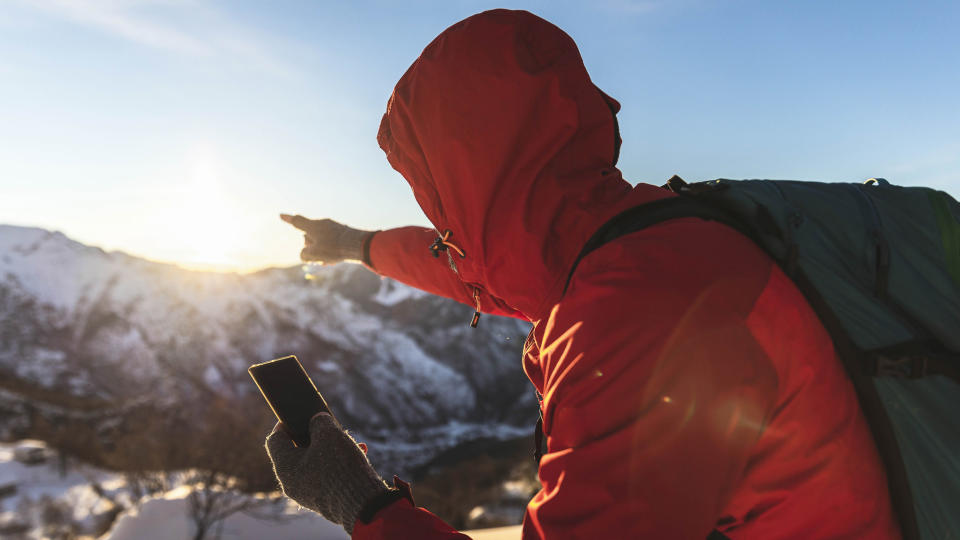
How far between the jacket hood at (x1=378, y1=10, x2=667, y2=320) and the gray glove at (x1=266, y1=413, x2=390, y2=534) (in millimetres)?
537

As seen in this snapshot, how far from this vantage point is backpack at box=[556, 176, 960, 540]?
81 cm

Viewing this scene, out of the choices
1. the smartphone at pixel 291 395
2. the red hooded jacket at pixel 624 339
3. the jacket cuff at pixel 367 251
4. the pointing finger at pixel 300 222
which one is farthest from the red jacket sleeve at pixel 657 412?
the pointing finger at pixel 300 222

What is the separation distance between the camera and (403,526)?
94 centimetres

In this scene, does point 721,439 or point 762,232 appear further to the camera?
point 762,232

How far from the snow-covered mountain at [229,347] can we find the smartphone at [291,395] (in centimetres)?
2870

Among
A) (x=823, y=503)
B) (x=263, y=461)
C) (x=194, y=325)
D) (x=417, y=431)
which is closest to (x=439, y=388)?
(x=417, y=431)

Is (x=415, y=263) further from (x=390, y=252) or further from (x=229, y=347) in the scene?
(x=229, y=347)

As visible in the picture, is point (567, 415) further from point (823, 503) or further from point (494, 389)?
point (494, 389)

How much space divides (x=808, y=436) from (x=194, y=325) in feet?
140

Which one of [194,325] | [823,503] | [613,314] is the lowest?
[194,325]

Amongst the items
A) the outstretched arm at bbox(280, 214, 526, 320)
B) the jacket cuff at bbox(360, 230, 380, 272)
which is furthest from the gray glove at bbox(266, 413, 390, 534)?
the jacket cuff at bbox(360, 230, 380, 272)

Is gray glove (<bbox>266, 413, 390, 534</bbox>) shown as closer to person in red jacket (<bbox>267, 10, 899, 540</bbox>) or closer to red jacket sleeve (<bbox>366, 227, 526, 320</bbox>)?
person in red jacket (<bbox>267, 10, 899, 540</bbox>)

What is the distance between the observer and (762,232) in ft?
2.85

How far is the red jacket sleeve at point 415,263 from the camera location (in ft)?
7.81
